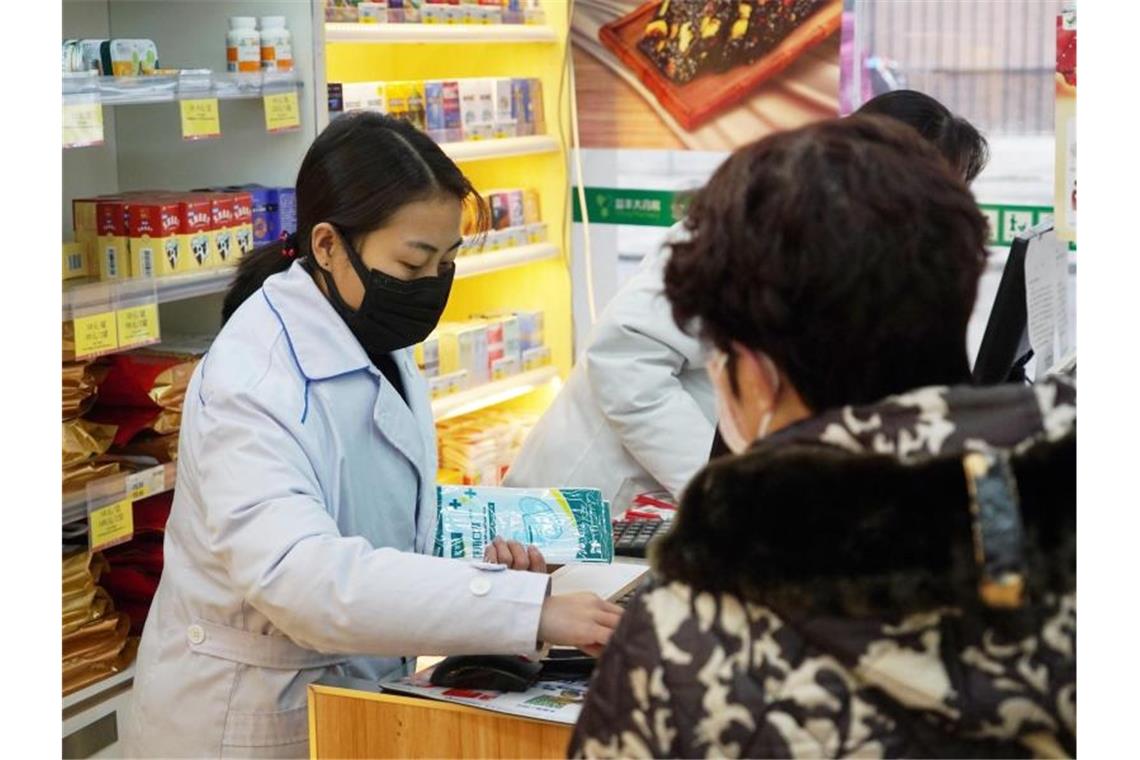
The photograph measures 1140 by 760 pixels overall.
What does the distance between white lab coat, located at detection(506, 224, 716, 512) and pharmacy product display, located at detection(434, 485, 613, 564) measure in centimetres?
79

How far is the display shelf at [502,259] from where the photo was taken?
5.61m

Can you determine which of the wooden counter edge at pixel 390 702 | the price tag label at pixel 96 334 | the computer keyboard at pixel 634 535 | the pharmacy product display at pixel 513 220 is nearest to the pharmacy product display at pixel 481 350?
the pharmacy product display at pixel 513 220

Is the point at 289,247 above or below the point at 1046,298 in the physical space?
above

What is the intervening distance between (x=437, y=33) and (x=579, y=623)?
3753 mm

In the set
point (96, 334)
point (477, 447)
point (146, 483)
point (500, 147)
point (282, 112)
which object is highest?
point (282, 112)

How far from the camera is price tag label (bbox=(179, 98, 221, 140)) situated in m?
3.80

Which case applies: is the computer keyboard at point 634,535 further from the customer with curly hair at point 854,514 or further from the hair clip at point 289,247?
the customer with curly hair at point 854,514

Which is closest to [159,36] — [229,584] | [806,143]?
[229,584]

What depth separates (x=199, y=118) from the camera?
385 cm

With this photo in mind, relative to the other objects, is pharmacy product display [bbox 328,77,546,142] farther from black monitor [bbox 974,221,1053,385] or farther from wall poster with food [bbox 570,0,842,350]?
black monitor [bbox 974,221,1053,385]

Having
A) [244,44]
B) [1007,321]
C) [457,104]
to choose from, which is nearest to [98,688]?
[244,44]

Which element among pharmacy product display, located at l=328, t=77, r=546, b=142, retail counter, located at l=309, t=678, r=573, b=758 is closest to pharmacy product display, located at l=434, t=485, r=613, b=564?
retail counter, located at l=309, t=678, r=573, b=758

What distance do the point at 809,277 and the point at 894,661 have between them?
327 mm

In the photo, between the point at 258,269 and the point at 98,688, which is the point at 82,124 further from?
the point at 98,688
